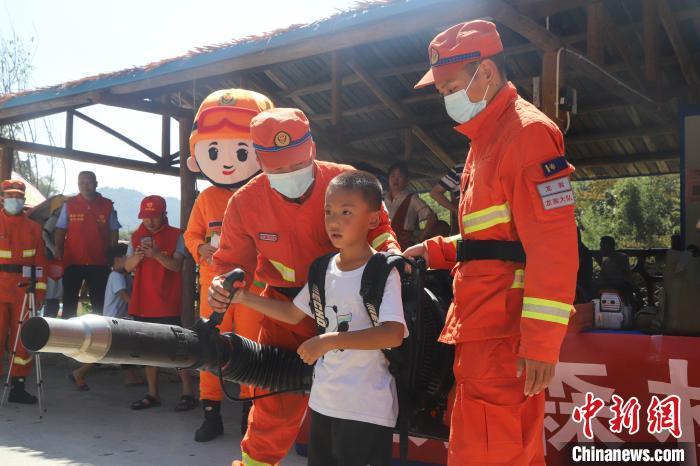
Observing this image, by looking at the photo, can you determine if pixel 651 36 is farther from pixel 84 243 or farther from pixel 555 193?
pixel 84 243

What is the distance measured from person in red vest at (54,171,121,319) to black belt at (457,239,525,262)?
5757 millimetres

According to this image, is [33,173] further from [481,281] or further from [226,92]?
[481,281]

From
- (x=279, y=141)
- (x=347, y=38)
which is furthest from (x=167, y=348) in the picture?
(x=347, y=38)

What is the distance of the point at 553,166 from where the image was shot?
2127mm

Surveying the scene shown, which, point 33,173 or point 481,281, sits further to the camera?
point 33,173

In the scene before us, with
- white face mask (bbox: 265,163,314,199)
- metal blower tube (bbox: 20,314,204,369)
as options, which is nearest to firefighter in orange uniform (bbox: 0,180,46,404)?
white face mask (bbox: 265,163,314,199)

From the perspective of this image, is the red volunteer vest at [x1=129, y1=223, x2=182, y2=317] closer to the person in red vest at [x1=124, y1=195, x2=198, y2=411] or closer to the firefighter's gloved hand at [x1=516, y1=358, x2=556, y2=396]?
the person in red vest at [x1=124, y1=195, x2=198, y2=411]

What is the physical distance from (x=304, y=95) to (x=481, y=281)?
7.02 meters

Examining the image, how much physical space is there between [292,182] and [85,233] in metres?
4.93

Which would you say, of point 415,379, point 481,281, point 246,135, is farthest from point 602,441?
point 246,135

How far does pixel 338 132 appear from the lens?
8.21m

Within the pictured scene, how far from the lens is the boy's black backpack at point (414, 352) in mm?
2473

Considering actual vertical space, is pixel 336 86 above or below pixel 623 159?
above

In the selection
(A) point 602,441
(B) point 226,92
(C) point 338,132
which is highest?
(C) point 338,132
